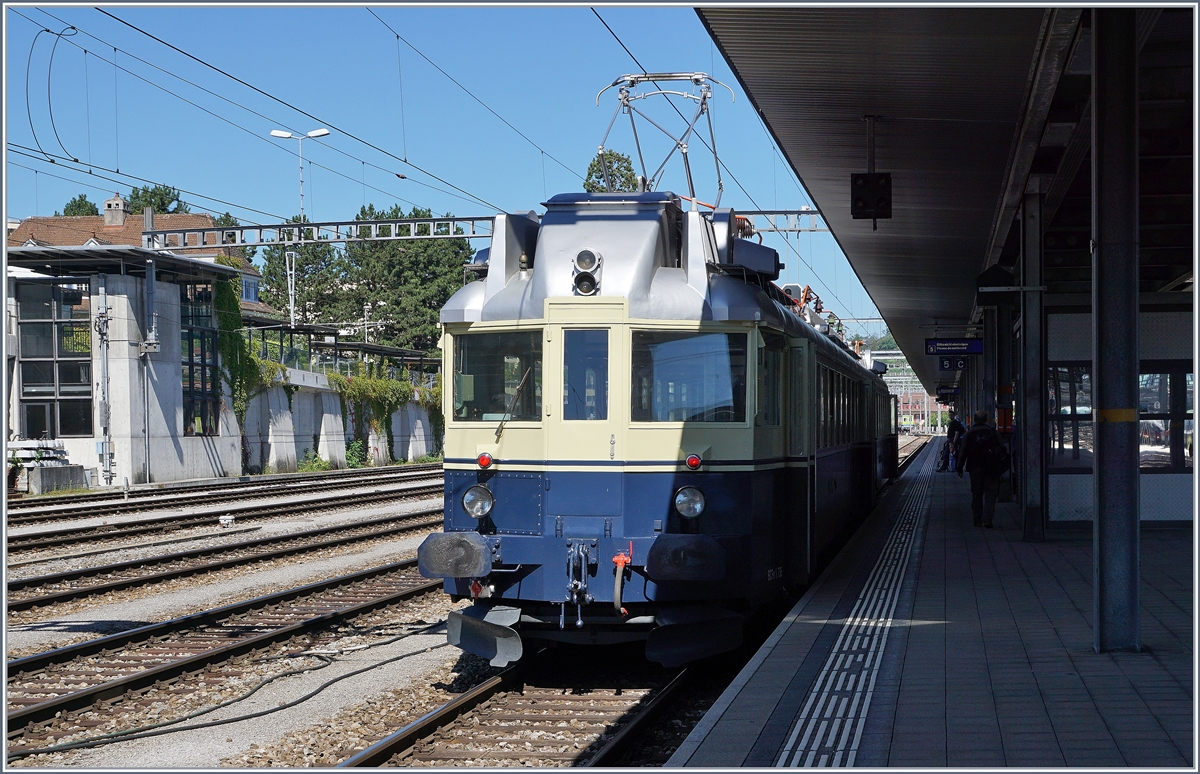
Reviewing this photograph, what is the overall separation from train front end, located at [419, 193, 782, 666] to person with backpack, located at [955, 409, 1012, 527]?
1027 centimetres

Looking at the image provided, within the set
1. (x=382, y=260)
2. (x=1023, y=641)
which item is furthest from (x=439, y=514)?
(x=382, y=260)

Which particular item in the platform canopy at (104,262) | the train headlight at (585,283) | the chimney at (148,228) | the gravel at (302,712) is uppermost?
the chimney at (148,228)

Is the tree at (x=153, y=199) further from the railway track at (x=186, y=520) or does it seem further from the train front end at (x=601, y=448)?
the train front end at (x=601, y=448)

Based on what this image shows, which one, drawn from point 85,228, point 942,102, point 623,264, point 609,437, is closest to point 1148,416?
point 942,102

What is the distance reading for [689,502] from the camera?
8227 mm

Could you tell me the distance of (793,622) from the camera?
950cm

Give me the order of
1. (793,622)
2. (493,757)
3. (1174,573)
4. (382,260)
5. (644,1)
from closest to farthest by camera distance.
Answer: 1. (493,757)
2. (644,1)
3. (793,622)
4. (1174,573)
5. (382,260)

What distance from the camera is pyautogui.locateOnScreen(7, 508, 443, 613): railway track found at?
1327 centimetres

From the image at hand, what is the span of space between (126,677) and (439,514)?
1545 cm

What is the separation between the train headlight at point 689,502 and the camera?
26.9ft

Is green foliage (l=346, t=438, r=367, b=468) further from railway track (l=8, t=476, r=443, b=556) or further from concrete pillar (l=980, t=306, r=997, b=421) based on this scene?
concrete pillar (l=980, t=306, r=997, b=421)

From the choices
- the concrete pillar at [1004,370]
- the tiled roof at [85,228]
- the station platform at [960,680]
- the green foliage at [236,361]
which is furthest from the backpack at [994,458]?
the tiled roof at [85,228]

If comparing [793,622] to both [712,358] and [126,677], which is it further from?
[126,677]

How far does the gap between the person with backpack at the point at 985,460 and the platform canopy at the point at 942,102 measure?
344 cm
